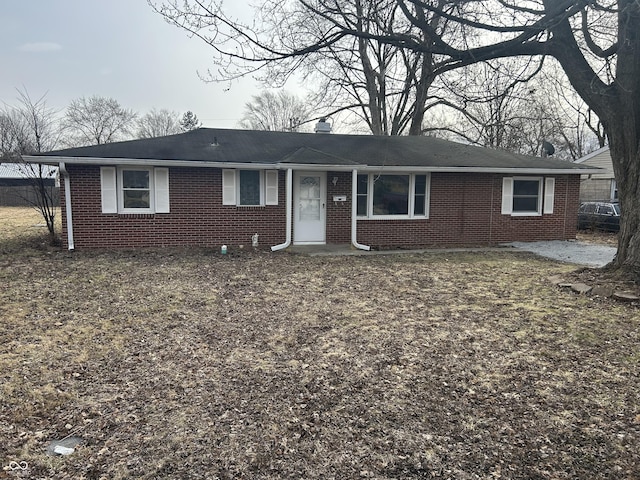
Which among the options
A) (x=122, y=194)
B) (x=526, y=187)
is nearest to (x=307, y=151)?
(x=122, y=194)

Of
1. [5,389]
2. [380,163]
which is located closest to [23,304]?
[5,389]

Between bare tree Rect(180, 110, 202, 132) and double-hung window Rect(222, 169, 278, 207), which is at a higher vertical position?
bare tree Rect(180, 110, 202, 132)

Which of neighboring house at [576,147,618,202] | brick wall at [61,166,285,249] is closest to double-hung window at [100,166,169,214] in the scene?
brick wall at [61,166,285,249]

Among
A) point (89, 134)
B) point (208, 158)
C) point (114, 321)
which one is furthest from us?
point (89, 134)

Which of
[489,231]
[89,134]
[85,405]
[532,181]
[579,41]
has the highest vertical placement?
[89,134]

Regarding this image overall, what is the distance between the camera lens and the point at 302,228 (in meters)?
12.2

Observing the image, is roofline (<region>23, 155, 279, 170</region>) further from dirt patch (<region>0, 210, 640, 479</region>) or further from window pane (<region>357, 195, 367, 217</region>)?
dirt patch (<region>0, 210, 640, 479</region>)

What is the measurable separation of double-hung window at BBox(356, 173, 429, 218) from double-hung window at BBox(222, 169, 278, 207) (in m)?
2.45

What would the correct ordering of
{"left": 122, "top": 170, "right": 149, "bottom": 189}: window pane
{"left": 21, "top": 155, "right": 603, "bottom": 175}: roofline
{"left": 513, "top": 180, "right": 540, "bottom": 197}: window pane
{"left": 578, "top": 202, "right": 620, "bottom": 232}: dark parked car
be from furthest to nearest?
{"left": 578, "top": 202, "right": 620, "bottom": 232}: dark parked car < {"left": 513, "top": 180, "right": 540, "bottom": 197}: window pane < {"left": 122, "top": 170, "right": 149, "bottom": 189}: window pane < {"left": 21, "top": 155, "right": 603, "bottom": 175}: roofline

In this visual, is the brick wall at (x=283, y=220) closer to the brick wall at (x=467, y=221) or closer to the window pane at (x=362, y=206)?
the brick wall at (x=467, y=221)

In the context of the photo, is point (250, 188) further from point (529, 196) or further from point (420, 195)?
point (529, 196)

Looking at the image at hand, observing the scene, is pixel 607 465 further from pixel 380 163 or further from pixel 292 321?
pixel 380 163

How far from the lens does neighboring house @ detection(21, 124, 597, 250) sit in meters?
10.9

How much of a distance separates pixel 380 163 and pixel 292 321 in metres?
7.36
